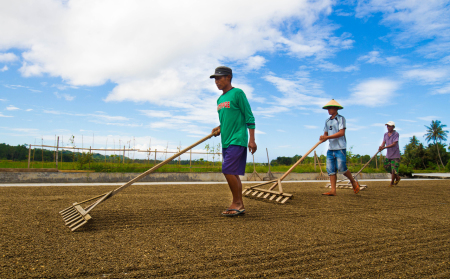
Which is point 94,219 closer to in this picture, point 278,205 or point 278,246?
point 278,246

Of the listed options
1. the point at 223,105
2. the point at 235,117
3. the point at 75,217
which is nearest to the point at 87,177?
the point at 75,217

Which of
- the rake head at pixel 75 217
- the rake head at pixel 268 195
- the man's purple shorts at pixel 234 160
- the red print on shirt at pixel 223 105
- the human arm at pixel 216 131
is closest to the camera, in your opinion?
the rake head at pixel 75 217

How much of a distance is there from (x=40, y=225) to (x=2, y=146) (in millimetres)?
34527

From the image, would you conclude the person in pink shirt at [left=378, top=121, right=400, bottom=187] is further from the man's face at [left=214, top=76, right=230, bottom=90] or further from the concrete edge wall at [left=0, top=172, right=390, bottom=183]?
the man's face at [left=214, top=76, right=230, bottom=90]

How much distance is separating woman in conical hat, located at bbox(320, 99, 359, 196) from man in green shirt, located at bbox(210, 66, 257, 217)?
8.05 ft

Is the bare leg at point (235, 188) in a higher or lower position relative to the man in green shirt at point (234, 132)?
lower

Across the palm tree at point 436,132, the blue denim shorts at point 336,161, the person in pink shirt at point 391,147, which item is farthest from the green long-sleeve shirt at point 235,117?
the palm tree at point 436,132

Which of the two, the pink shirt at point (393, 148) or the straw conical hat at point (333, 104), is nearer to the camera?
the straw conical hat at point (333, 104)

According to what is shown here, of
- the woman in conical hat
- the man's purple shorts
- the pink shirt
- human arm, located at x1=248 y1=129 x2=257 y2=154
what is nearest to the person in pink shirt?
the pink shirt

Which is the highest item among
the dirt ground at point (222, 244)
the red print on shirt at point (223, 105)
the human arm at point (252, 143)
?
the red print on shirt at point (223, 105)

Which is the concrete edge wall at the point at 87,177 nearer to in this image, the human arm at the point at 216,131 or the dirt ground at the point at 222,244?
the dirt ground at the point at 222,244

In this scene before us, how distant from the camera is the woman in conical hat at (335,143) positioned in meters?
5.39

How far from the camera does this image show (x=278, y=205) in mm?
4152

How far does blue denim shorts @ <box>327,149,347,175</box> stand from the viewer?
17.7 ft
